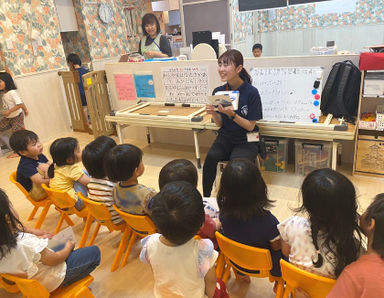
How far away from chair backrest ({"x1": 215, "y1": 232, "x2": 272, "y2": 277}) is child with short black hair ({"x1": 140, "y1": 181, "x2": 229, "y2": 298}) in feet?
0.45

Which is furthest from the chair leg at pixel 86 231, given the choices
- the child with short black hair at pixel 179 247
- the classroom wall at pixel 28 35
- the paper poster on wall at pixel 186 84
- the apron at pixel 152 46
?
the classroom wall at pixel 28 35

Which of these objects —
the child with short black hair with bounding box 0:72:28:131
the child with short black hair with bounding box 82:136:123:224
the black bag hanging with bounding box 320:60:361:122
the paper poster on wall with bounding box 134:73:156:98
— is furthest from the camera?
the child with short black hair with bounding box 0:72:28:131

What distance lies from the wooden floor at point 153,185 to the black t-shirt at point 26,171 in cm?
44

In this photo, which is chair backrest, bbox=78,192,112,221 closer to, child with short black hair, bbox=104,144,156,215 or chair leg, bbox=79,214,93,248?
child with short black hair, bbox=104,144,156,215

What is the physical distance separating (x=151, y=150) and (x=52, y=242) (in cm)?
243

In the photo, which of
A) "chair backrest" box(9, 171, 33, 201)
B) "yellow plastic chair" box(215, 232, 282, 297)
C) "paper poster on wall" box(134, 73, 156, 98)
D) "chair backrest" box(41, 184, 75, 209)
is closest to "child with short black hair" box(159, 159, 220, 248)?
"yellow plastic chair" box(215, 232, 282, 297)

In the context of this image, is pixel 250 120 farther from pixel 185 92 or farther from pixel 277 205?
pixel 185 92

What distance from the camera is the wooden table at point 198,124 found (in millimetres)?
2471

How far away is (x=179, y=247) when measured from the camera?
1.14 metres

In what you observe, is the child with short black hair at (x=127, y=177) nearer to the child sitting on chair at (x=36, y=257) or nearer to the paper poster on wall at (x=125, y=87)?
the child sitting on chair at (x=36, y=257)

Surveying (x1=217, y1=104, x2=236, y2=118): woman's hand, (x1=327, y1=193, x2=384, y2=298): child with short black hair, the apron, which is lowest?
(x1=327, y1=193, x2=384, y2=298): child with short black hair

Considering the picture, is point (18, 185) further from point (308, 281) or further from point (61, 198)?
point (308, 281)

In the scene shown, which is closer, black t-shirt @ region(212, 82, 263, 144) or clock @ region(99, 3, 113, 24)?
black t-shirt @ region(212, 82, 263, 144)

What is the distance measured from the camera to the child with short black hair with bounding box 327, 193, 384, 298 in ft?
3.11
